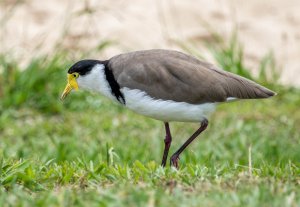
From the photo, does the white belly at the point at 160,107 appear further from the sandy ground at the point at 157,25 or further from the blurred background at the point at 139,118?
the sandy ground at the point at 157,25

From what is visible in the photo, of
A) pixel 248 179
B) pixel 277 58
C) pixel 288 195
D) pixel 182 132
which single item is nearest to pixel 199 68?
pixel 248 179

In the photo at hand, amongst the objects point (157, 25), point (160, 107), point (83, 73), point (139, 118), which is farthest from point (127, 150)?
point (157, 25)

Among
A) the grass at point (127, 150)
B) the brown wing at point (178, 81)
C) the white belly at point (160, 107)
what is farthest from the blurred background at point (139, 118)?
the brown wing at point (178, 81)

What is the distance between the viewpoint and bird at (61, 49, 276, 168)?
6.25m

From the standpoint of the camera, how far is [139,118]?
30.4ft

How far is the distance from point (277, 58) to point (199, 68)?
16.2ft

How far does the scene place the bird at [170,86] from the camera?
6.25 metres

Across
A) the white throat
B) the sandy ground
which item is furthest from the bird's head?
the sandy ground

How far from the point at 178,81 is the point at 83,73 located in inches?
32.0

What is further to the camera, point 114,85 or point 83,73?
point 83,73

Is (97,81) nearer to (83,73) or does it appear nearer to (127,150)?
(83,73)

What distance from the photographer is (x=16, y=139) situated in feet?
28.3

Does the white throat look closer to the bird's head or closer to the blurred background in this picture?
the bird's head

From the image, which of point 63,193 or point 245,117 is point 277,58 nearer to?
point 245,117
